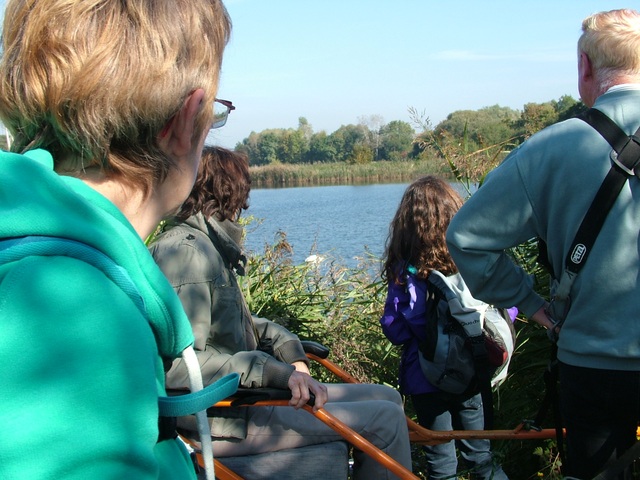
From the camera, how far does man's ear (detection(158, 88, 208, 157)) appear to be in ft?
3.75

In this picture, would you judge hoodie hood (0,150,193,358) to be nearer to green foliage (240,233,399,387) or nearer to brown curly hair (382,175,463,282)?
brown curly hair (382,175,463,282)

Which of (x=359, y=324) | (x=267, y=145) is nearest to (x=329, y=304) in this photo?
(x=359, y=324)

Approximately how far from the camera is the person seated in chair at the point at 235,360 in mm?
2953

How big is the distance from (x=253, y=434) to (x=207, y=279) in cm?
73

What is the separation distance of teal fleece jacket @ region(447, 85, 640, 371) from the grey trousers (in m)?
0.93

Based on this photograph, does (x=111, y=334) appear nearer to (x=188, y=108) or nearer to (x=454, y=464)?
(x=188, y=108)

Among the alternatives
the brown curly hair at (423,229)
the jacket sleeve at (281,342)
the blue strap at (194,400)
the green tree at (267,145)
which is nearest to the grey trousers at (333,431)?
the jacket sleeve at (281,342)

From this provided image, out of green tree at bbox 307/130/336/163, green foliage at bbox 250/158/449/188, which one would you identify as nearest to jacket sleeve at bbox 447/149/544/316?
green foliage at bbox 250/158/449/188

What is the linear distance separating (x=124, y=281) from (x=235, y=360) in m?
2.15

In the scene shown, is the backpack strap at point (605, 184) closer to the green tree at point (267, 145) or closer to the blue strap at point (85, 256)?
the blue strap at point (85, 256)

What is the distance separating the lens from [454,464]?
4004mm

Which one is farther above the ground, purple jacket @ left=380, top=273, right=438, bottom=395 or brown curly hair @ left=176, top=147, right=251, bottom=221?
brown curly hair @ left=176, top=147, right=251, bottom=221

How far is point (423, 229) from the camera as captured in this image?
12.9 feet

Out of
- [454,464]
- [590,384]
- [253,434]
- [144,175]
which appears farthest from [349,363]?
[144,175]
